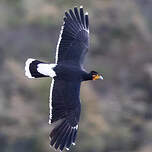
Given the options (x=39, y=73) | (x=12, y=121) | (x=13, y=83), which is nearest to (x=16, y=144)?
(x=12, y=121)

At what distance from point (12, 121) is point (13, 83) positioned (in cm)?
176

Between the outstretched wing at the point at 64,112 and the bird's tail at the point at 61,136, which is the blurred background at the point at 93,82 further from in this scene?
the bird's tail at the point at 61,136

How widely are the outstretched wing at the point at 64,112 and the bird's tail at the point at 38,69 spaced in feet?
0.63

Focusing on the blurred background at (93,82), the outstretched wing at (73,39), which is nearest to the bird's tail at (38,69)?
the outstretched wing at (73,39)

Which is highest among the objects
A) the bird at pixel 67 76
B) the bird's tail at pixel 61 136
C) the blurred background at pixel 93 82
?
the blurred background at pixel 93 82

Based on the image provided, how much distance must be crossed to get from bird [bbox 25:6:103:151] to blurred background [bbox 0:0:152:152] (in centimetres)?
744

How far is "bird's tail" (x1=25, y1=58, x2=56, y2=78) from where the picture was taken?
46.5 ft

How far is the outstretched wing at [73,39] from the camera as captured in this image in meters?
14.7

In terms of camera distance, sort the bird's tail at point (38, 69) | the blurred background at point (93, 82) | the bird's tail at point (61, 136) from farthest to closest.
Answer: the blurred background at point (93, 82), the bird's tail at point (38, 69), the bird's tail at point (61, 136)

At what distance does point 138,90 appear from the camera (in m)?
26.1

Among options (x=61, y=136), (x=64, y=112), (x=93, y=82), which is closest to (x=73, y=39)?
(x=64, y=112)

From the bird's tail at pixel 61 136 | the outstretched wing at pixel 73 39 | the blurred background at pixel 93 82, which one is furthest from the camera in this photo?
the blurred background at pixel 93 82

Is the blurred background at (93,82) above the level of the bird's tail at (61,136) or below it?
above

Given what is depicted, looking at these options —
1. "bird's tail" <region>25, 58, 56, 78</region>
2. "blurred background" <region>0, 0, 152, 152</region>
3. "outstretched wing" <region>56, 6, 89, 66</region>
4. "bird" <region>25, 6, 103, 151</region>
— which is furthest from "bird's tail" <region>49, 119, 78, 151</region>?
"blurred background" <region>0, 0, 152, 152</region>
